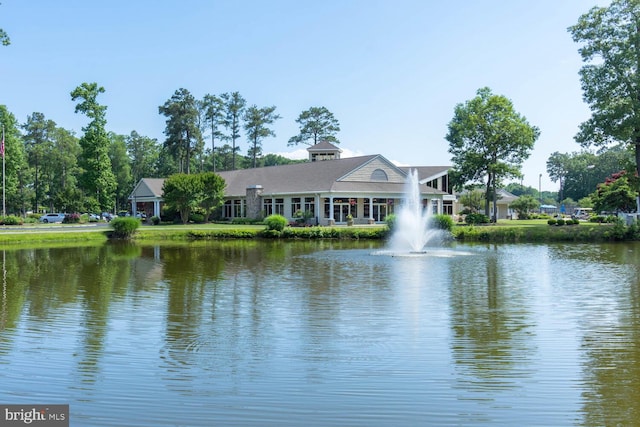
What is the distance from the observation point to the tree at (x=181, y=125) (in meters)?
68.3

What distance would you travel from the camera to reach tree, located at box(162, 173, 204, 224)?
155 feet

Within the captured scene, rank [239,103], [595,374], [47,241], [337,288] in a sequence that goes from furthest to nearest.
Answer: [239,103], [47,241], [337,288], [595,374]

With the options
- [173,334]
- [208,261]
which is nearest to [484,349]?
[173,334]

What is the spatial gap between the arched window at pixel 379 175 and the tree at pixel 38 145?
1834 inches

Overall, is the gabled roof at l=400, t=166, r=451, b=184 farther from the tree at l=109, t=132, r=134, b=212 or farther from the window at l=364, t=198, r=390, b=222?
the tree at l=109, t=132, r=134, b=212

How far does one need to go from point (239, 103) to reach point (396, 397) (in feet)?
242

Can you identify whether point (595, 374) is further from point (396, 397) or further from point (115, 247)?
point (115, 247)

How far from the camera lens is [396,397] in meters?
6.46

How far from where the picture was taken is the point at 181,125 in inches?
2692

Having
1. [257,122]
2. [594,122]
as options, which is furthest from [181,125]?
[594,122]

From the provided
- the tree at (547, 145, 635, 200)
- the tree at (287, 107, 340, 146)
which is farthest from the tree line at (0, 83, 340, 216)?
the tree at (547, 145, 635, 200)

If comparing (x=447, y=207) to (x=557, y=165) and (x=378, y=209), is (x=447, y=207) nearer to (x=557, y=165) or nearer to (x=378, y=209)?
(x=378, y=209)

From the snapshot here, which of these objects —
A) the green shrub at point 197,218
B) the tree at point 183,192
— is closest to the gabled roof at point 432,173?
the tree at point 183,192

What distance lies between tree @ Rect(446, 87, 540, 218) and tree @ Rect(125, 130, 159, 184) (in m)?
49.7
